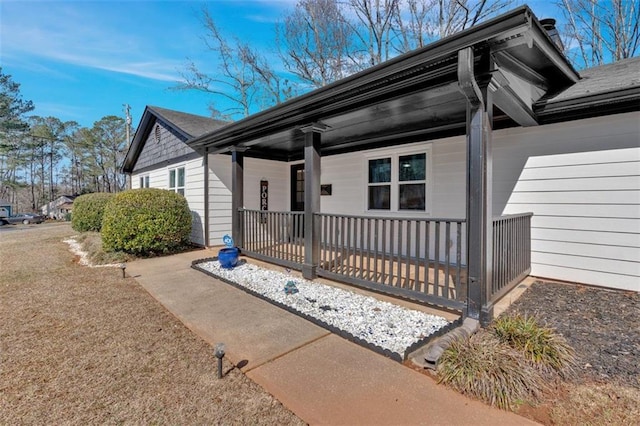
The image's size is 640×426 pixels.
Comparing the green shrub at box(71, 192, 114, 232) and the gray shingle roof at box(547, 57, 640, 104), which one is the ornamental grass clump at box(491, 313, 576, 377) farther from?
the green shrub at box(71, 192, 114, 232)

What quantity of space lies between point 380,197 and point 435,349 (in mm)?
4302

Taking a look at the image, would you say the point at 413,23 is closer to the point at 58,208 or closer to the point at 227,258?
the point at 227,258

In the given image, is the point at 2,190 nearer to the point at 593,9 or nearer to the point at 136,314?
the point at 136,314

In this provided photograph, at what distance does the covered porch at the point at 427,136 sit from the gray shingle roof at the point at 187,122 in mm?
2034

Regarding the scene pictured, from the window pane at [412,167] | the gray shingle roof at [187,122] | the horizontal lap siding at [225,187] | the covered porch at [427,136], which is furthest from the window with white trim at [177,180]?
the window pane at [412,167]

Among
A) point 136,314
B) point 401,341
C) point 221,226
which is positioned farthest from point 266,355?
point 221,226

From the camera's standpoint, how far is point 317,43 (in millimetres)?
14414

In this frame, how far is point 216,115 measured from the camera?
1752 cm

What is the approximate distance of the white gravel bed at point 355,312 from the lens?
2.89 meters

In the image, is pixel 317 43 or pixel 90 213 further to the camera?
pixel 317 43

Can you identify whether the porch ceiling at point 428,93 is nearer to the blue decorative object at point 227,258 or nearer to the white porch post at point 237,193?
the white porch post at point 237,193

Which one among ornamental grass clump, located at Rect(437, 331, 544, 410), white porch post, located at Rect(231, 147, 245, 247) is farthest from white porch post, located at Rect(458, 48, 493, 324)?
white porch post, located at Rect(231, 147, 245, 247)

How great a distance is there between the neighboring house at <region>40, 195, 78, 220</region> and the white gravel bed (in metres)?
35.0

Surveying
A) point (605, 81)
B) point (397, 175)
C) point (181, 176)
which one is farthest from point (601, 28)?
point (181, 176)
